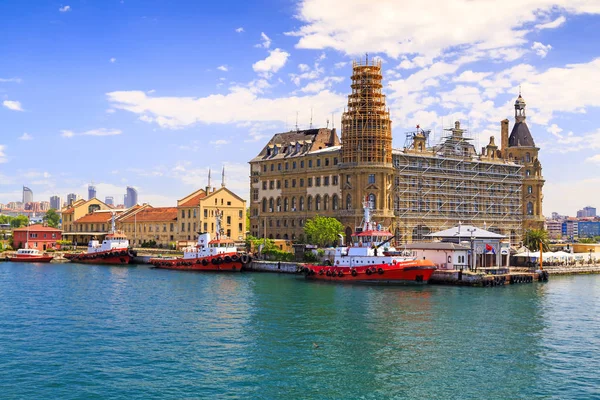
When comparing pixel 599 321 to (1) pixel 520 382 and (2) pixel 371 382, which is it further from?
(2) pixel 371 382

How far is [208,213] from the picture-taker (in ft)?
404

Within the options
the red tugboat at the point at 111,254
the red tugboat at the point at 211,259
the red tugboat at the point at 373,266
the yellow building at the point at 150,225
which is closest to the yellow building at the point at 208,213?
the yellow building at the point at 150,225

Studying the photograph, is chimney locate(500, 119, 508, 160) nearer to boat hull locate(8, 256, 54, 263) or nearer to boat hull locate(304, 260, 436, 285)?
boat hull locate(304, 260, 436, 285)

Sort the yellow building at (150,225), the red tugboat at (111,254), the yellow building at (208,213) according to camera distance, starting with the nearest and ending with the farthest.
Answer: the red tugboat at (111,254), the yellow building at (208,213), the yellow building at (150,225)

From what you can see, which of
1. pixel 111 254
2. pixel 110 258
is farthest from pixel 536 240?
pixel 110 258

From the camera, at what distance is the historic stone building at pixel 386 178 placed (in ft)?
334

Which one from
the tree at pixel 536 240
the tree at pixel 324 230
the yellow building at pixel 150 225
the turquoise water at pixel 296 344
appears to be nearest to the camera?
Result: the turquoise water at pixel 296 344

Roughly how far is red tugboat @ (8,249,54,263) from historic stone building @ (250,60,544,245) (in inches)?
1423

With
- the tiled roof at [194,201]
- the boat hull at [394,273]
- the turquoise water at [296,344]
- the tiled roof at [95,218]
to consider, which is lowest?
the turquoise water at [296,344]

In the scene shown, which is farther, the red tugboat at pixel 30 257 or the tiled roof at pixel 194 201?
the tiled roof at pixel 194 201

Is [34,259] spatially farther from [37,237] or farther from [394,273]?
[394,273]

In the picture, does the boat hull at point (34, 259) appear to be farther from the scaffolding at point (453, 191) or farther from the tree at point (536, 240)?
the tree at point (536, 240)

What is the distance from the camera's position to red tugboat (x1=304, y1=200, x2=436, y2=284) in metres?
72.0

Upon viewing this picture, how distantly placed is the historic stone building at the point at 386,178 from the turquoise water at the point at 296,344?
38.5 metres
